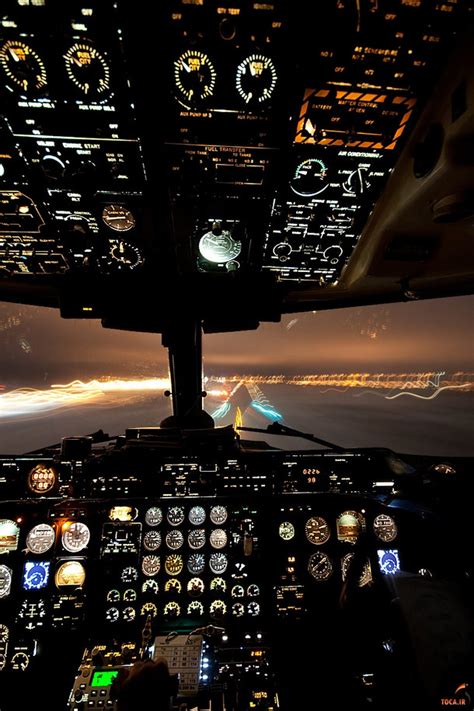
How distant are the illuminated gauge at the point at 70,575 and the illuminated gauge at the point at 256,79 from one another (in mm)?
2868

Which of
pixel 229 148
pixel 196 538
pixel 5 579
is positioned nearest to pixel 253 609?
pixel 196 538

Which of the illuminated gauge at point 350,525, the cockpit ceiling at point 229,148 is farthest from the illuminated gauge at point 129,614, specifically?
the cockpit ceiling at point 229,148

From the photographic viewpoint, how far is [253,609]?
8.14ft

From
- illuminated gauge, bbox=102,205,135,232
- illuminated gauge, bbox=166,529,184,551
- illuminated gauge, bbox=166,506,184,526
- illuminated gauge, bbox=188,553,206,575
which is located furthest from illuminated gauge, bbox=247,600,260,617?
illuminated gauge, bbox=102,205,135,232

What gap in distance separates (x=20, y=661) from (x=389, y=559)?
2557 millimetres

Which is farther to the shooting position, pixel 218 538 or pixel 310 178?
pixel 218 538

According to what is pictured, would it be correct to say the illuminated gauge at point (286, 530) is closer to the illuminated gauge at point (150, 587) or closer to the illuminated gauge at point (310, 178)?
the illuminated gauge at point (150, 587)

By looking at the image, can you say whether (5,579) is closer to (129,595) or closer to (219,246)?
(129,595)

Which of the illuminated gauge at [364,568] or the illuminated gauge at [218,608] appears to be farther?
the illuminated gauge at [364,568]

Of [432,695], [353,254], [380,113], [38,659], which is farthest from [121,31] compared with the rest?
[38,659]

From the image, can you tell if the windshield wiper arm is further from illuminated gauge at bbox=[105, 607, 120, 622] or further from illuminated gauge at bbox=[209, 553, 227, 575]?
illuminated gauge at bbox=[105, 607, 120, 622]

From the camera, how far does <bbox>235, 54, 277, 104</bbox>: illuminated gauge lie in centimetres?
130

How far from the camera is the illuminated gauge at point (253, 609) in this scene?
2467 millimetres

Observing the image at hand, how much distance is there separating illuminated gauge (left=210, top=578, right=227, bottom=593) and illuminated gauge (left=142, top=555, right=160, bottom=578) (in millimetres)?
388
